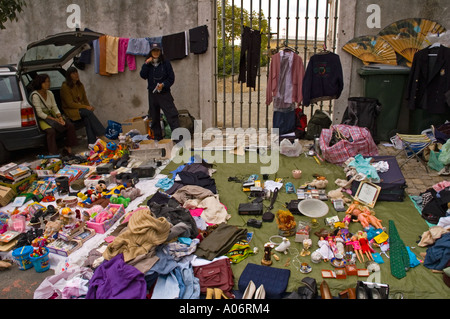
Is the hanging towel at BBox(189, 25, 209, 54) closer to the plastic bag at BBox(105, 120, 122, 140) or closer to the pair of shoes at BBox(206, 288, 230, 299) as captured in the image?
the plastic bag at BBox(105, 120, 122, 140)

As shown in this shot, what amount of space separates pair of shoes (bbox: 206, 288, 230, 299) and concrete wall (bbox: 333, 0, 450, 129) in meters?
5.75

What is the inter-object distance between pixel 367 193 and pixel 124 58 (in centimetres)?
611

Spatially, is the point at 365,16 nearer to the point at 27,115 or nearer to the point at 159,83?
the point at 159,83

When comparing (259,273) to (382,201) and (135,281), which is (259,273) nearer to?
(135,281)

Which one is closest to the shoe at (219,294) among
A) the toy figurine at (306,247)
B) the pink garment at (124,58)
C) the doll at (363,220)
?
the toy figurine at (306,247)

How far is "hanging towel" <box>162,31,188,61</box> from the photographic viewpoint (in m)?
8.04

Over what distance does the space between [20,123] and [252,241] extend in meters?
4.70

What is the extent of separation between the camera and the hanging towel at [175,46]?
8.04 metres

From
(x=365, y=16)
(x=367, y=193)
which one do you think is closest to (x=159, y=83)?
(x=365, y=16)

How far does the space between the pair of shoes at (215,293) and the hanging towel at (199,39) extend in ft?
19.1

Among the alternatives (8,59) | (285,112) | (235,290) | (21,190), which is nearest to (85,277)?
(235,290)

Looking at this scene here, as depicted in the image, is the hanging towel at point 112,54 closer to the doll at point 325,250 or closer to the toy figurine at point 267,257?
the toy figurine at point 267,257

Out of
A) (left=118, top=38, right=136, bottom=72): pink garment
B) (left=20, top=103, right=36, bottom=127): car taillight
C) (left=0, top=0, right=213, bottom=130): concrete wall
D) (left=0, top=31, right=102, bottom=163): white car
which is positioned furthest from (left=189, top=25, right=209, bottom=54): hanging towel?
(left=20, top=103, right=36, bottom=127): car taillight

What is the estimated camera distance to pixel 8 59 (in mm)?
9523
